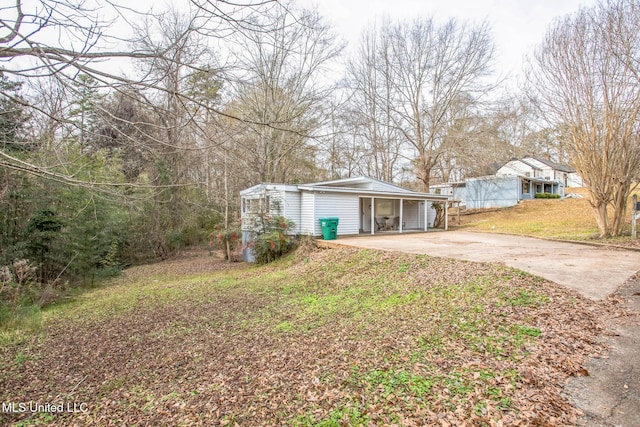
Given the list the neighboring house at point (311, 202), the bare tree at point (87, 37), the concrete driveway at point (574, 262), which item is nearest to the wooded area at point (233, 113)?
the bare tree at point (87, 37)

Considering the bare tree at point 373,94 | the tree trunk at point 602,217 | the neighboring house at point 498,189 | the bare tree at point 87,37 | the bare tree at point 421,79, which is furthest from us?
the neighboring house at point 498,189

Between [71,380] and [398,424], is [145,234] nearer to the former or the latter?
[71,380]

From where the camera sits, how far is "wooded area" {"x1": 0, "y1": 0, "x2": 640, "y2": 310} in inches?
98.5

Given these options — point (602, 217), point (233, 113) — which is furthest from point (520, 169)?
point (233, 113)

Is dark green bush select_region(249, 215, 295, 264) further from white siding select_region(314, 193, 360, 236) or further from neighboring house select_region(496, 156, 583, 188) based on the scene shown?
neighboring house select_region(496, 156, 583, 188)

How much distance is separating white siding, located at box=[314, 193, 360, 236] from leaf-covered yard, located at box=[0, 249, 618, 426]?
5.68 metres

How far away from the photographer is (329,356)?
3.24 meters

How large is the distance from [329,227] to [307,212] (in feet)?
3.43

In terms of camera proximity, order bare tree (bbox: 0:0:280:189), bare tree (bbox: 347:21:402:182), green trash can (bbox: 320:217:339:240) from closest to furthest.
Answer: bare tree (bbox: 0:0:280:189)
green trash can (bbox: 320:217:339:240)
bare tree (bbox: 347:21:402:182)

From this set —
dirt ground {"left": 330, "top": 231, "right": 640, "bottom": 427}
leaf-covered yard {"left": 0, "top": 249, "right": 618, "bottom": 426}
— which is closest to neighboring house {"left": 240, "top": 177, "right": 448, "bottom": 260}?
dirt ground {"left": 330, "top": 231, "right": 640, "bottom": 427}

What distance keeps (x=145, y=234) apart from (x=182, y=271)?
4.00 meters

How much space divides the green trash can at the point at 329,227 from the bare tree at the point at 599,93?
294 inches

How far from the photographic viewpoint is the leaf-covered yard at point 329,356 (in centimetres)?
240

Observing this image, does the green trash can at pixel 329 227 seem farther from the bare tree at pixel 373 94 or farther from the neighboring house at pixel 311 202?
the bare tree at pixel 373 94
